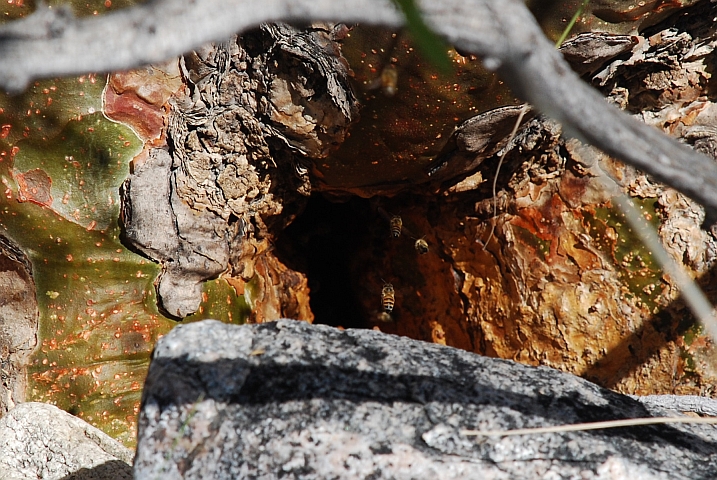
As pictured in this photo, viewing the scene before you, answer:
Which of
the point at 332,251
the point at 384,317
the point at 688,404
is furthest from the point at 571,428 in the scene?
the point at 332,251

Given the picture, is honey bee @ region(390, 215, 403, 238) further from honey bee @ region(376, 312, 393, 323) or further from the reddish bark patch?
the reddish bark patch

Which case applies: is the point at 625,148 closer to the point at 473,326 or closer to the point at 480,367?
the point at 480,367

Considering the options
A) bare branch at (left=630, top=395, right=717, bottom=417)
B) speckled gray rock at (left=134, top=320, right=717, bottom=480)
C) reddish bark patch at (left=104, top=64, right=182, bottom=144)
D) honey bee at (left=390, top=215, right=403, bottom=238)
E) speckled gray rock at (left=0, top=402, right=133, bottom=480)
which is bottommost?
speckled gray rock at (left=0, top=402, right=133, bottom=480)

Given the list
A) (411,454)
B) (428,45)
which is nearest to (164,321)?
(411,454)

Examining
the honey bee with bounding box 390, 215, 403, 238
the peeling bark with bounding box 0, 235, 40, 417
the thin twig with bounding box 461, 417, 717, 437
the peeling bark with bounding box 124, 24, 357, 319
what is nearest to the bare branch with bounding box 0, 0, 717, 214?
the thin twig with bounding box 461, 417, 717, 437

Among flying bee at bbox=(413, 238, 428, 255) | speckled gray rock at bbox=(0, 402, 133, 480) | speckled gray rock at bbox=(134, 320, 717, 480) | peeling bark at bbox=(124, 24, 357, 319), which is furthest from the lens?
flying bee at bbox=(413, 238, 428, 255)

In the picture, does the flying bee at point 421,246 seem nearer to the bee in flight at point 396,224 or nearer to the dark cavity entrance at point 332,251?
the bee in flight at point 396,224

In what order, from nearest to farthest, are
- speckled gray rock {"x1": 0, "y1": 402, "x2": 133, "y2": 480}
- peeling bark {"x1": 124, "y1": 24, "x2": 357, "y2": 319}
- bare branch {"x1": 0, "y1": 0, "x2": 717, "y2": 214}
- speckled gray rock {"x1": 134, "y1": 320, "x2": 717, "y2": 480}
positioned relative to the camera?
bare branch {"x1": 0, "y1": 0, "x2": 717, "y2": 214}, speckled gray rock {"x1": 134, "y1": 320, "x2": 717, "y2": 480}, speckled gray rock {"x1": 0, "y1": 402, "x2": 133, "y2": 480}, peeling bark {"x1": 124, "y1": 24, "x2": 357, "y2": 319}

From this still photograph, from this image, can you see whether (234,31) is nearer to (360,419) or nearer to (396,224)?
(360,419)
